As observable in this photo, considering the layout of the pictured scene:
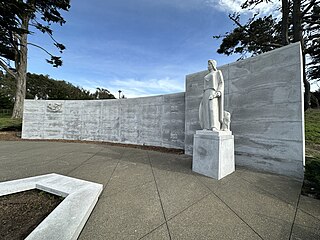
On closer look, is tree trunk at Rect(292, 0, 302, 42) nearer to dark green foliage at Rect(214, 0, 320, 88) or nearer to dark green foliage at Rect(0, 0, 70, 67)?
dark green foliage at Rect(214, 0, 320, 88)

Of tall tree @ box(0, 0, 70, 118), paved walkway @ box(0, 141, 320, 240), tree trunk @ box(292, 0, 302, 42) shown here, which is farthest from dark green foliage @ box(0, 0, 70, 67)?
tree trunk @ box(292, 0, 302, 42)

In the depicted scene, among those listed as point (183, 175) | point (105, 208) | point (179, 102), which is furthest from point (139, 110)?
point (105, 208)

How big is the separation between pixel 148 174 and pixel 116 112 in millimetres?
6591

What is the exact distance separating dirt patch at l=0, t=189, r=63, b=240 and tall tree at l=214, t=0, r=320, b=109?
40.6 feet

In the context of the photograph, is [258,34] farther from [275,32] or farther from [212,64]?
[212,64]

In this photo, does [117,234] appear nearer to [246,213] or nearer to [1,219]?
[1,219]

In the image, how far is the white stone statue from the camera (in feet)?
12.4

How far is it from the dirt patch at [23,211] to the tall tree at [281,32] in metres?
12.4

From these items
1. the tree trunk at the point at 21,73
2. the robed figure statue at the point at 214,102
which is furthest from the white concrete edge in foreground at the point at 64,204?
the tree trunk at the point at 21,73

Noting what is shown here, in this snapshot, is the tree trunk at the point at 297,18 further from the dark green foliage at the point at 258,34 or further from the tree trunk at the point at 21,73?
the tree trunk at the point at 21,73

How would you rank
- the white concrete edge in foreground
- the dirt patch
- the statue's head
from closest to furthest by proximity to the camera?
the white concrete edge in foreground, the dirt patch, the statue's head

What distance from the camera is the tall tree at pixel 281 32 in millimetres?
8227

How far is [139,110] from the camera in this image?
28.2 feet

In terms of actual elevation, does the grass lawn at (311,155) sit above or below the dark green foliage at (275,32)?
below
